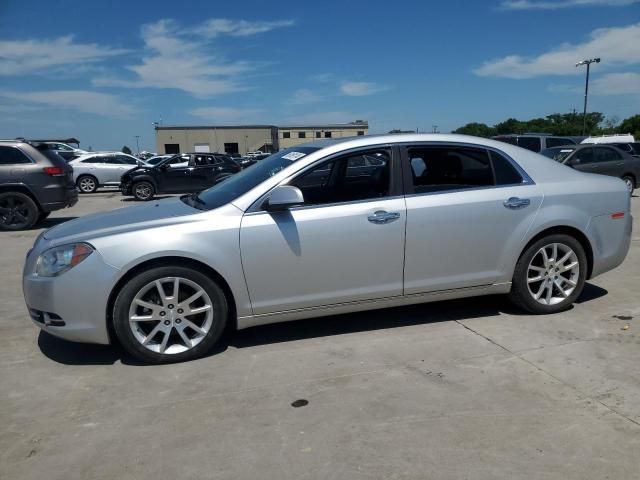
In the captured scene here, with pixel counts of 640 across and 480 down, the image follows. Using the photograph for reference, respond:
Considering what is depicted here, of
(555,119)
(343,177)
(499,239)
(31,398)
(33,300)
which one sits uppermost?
(555,119)

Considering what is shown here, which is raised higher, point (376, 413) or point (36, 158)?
Answer: point (36, 158)

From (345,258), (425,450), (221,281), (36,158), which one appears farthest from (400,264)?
(36,158)

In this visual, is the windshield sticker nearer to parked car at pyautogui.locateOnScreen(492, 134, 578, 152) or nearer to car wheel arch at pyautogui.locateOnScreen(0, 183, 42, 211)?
car wheel arch at pyautogui.locateOnScreen(0, 183, 42, 211)

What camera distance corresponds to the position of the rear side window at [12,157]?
32.0 feet

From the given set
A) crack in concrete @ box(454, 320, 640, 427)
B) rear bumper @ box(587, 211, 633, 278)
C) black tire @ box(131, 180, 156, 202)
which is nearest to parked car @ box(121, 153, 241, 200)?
black tire @ box(131, 180, 156, 202)

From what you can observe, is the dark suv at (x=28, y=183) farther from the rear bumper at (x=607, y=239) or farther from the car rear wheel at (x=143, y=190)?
the rear bumper at (x=607, y=239)

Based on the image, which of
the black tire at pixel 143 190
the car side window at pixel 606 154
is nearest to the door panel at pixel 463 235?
the car side window at pixel 606 154

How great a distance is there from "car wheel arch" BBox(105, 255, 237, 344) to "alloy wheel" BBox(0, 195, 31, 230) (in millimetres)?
7566

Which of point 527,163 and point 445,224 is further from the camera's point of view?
point 527,163

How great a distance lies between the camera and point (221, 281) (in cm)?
373

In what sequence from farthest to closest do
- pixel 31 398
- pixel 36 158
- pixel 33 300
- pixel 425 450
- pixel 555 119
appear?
pixel 555 119 < pixel 36 158 < pixel 33 300 < pixel 31 398 < pixel 425 450

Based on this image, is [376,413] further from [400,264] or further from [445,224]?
[445,224]

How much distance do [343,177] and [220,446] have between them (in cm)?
236

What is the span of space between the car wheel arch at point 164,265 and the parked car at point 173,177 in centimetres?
1330
